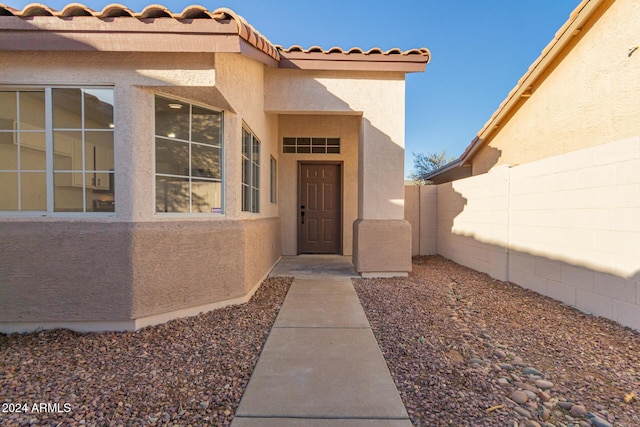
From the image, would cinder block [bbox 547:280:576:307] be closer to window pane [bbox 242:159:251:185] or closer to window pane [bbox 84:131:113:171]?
window pane [bbox 242:159:251:185]

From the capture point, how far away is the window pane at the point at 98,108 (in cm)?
369

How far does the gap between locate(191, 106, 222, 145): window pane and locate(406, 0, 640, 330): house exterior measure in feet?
16.4

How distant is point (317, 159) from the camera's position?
845 centimetres

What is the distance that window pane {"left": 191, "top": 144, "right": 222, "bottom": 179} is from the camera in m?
4.16

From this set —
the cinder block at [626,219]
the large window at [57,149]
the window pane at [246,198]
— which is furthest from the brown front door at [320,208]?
the cinder block at [626,219]

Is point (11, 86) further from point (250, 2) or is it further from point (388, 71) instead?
point (250, 2)

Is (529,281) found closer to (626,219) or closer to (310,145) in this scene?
(626,219)

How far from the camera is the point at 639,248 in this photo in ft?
10.6

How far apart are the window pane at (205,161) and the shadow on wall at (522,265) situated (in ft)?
16.8

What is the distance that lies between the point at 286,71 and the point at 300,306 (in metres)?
4.44

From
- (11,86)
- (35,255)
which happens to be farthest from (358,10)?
(35,255)

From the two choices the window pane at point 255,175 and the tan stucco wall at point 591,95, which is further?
the window pane at point 255,175

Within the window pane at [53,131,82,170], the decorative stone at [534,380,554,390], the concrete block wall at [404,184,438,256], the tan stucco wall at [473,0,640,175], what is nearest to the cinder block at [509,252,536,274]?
the tan stucco wall at [473,0,640,175]

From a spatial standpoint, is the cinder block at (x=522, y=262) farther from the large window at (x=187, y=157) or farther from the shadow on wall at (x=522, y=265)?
the large window at (x=187, y=157)
